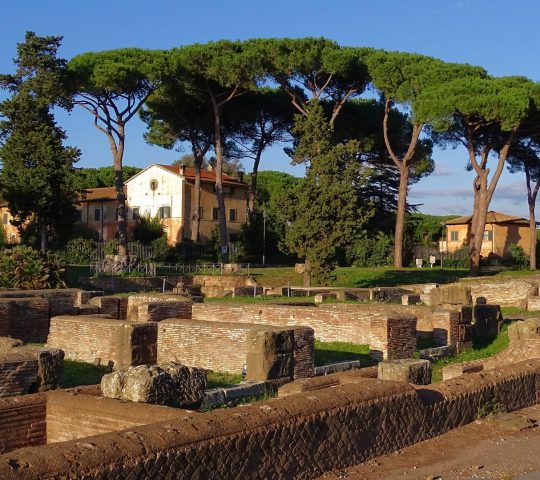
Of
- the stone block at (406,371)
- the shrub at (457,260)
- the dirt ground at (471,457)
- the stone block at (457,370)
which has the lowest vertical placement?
the dirt ground at (471,457)

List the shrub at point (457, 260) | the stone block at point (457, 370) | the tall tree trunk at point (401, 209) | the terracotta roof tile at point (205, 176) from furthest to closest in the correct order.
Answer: the terracotta roof tile at point (205, 176) < the shrub at point (457, 260) < the tall tree trunk at point (401, 209) < the stone block at point (457, 370)

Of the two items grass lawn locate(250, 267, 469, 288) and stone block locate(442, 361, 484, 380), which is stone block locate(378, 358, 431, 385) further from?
grass lawn locate(250, 267, 469, 288)

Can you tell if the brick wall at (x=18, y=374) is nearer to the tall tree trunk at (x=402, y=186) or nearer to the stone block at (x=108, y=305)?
the stone block at (x=108, y=305)

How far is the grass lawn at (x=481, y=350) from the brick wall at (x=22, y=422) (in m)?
7.67

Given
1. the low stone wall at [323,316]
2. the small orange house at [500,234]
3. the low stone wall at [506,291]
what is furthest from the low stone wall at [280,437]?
the small orange house at [500,234]

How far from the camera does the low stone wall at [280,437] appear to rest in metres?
4.13

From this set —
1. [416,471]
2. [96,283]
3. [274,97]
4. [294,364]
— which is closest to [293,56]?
[274,97]

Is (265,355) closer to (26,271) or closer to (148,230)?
(26,271)

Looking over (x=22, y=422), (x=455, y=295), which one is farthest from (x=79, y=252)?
(x=22, y=422)

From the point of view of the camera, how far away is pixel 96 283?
25703 mm

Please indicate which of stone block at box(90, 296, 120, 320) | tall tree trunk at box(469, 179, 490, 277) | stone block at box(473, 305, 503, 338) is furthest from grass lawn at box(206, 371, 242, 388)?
tall tree trunk at box(469, 179, 490, 277)

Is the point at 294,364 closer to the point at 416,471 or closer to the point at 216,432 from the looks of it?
the point at 416,471

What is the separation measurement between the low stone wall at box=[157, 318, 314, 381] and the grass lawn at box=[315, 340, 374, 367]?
1.28 m

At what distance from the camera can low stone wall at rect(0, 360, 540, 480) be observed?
4133 millimetres
